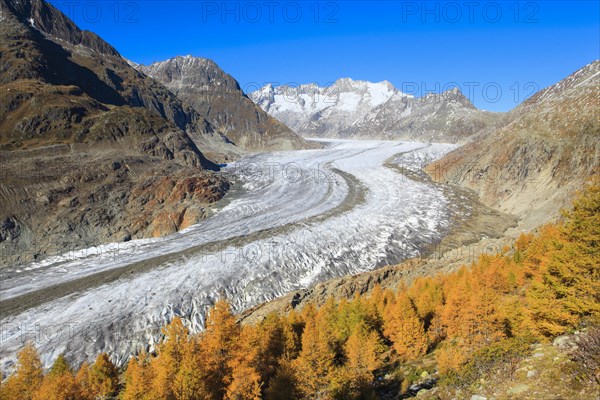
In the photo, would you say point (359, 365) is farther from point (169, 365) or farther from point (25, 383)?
point (25, 383)

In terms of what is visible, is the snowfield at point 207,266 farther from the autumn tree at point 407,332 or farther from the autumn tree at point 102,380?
the autumn tree at point 407,332

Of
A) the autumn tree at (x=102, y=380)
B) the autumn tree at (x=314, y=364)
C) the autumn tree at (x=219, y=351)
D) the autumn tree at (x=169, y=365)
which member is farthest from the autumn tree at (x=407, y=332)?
the autumn tree at (x=102, y=380)

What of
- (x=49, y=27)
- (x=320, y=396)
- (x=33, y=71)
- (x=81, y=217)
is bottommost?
(x=320, y=396)

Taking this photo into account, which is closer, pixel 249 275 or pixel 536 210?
pixel 249 275

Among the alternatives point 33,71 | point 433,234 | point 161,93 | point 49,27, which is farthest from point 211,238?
point 49,27

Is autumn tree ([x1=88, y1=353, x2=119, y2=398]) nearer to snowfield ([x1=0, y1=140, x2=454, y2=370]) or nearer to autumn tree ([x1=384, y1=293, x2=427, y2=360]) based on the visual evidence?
snowfield ([x1=0, y1=140, x2=454, y2=370])

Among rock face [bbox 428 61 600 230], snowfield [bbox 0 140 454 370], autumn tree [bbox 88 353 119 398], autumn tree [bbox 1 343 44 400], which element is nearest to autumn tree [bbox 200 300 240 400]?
autumn tree [bbox 88 353 119 398]

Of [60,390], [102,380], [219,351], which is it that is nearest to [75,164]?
[102,380]

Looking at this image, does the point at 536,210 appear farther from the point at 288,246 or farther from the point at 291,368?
the point at 291,368
